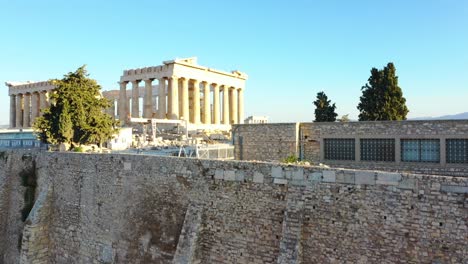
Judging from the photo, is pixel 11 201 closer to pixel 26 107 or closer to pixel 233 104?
pixel 233 104

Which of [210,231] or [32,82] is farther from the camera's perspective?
[32,82]

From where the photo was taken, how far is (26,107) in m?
64.9

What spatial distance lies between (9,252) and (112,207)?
32.0 ft

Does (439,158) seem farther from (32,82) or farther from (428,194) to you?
(32,82)

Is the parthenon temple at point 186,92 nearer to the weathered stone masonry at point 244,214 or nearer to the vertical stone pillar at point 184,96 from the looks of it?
the vertical stone pillar at point 184,96

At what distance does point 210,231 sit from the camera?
40.0 ft

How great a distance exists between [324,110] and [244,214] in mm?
23059

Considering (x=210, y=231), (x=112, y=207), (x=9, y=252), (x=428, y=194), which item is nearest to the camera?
(x=428, y=194)

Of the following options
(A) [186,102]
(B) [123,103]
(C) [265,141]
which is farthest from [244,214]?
(B) [123,103]

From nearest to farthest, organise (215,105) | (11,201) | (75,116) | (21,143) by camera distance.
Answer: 1. (11,201)
2. (75,116)
3. (21,143)
4. (215,105)

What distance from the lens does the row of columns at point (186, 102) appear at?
46281mm

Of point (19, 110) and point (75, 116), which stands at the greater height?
point (19, 110)

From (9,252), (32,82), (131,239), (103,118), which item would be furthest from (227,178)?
(32,82)

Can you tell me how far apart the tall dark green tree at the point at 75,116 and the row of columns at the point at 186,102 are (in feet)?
60.0
